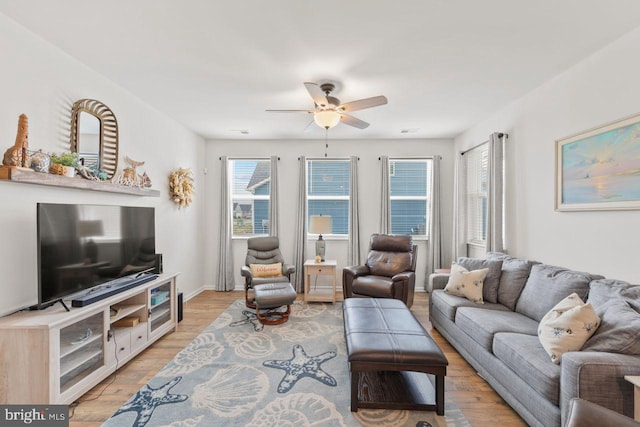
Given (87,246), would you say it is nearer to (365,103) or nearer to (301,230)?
(365,103)

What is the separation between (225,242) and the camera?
491cm

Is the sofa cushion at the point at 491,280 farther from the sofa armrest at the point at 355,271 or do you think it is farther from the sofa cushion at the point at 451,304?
the sofa armrest at the point at 355,271

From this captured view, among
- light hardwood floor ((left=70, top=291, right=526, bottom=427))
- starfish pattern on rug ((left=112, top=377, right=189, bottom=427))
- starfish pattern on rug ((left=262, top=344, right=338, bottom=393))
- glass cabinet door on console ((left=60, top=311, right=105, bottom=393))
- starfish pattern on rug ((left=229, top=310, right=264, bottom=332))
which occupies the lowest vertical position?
light hardwood floor ((left=70, top=291, right=526, bottom=427))

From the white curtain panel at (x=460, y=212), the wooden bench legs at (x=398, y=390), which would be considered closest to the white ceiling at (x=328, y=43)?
the white curtain panel at (x=460, y=212)

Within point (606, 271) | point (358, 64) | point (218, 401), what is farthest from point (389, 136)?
point (218, 401)

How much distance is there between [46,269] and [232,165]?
3.39 meters

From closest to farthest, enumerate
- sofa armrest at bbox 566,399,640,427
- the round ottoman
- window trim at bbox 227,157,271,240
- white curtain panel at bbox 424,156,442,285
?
A: sofa armrest at bbox 566,399,640,427 < the round ottoman < white curtain panel at bbox 424,156,442,285 < window trim at bbox 227,157,271,240

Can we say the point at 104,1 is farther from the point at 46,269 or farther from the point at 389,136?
the point at 389,136

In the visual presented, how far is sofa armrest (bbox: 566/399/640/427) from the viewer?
97 cm

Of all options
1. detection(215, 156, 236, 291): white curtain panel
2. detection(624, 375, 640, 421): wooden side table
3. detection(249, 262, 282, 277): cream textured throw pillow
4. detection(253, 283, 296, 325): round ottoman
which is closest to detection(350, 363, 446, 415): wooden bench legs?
detection(624, 375, 640, 421): wooden side table

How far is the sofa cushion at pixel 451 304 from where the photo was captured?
272 centimetres

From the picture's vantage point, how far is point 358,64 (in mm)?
2457

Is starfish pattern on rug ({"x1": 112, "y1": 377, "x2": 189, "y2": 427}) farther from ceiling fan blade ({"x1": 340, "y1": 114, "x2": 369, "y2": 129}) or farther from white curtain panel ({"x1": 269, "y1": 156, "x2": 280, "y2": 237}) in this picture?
white curtain panel ({"x1": 269, "y1": 156, "x2": 280, "y2": 237})

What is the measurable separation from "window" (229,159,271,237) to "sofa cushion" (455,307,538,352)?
3.47 meters
